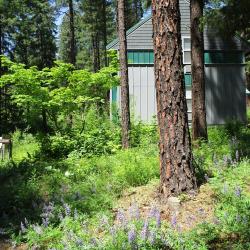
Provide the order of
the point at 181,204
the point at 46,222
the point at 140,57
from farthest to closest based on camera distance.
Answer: the point at 140,57
the point at 181,204
the point at 46,222

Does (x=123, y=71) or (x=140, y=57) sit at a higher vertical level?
(x=140, y=57)

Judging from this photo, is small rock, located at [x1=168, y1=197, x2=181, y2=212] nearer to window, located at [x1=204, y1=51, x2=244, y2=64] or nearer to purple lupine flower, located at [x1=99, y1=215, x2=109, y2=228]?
purple lupine flower, located at [x1=99, y1=215, x2=109, y2=228]


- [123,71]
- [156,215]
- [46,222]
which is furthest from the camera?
[123,71]

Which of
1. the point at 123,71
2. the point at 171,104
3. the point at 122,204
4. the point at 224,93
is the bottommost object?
the point at 122,204

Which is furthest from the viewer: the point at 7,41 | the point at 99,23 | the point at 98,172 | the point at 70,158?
the point at 99,23

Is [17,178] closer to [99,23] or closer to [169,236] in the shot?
[169,236]

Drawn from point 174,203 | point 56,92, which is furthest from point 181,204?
point 56,92

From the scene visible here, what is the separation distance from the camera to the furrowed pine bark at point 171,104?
6.09 metres

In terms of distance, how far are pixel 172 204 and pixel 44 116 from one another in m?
8.28

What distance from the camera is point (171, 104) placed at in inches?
243

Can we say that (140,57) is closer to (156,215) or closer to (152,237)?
(156,215)

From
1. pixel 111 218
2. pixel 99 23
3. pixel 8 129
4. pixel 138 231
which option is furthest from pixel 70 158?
pixel 99 23

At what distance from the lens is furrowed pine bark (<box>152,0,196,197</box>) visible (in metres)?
6.09

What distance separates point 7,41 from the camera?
103 feet
